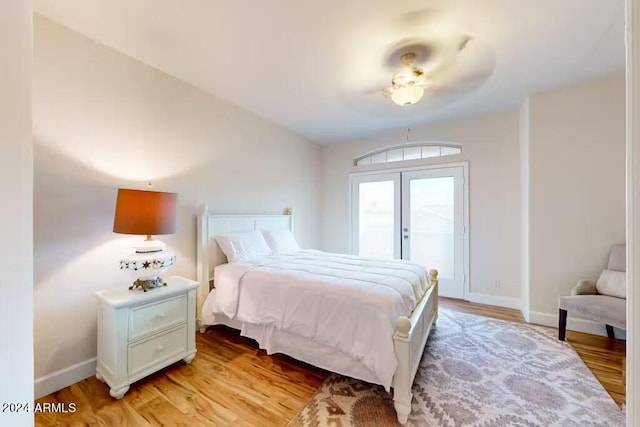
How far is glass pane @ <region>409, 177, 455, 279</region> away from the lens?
12.7ft

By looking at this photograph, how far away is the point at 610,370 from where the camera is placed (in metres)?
2.04

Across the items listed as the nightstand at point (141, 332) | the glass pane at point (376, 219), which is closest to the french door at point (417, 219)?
the glass pane at point (376, 219)

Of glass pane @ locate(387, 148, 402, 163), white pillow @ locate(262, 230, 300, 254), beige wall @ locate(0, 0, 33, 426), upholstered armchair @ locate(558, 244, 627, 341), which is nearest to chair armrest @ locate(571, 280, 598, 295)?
upholstered armchair @ locate(558, 244, 627, 341)

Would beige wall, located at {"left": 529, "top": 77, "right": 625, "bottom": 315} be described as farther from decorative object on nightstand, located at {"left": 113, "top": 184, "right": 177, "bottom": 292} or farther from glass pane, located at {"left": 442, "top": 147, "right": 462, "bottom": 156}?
decorative object on nightstand, located at {"left": 113, "top": 184, "right": 177, "bottom": 292}

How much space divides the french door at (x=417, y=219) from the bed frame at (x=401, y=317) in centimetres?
125

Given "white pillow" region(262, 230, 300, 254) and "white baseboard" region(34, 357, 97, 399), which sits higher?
"white pillow" region(262, 230, 300, 254)

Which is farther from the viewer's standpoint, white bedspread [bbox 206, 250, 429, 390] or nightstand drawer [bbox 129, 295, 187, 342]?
nightstand drawer [bbox 129, 295, 187, 342]

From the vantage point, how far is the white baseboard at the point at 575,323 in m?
2.60

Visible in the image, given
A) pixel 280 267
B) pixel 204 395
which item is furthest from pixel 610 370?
pixel 204 395

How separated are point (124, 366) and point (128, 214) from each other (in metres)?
1.05

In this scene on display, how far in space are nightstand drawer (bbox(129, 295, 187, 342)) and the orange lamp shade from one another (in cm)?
56

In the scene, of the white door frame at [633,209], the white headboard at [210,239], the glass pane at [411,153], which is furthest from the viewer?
the glass pane at [411,153]

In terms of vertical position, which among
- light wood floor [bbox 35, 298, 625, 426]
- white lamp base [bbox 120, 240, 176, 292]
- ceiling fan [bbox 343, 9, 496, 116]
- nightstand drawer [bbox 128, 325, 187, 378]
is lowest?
light wood floor [bbox 35, 298, 625, 426]

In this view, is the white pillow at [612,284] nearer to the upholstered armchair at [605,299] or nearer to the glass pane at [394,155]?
the upholstered armchair at [605,299]
